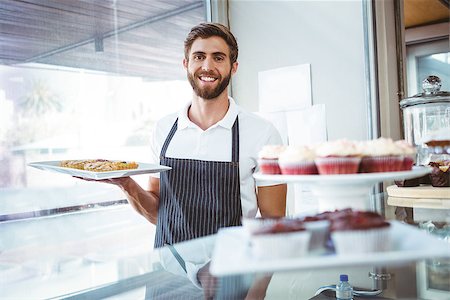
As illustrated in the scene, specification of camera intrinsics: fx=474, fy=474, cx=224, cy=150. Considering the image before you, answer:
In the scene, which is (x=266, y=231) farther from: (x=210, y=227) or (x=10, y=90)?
(x=10, y=90)

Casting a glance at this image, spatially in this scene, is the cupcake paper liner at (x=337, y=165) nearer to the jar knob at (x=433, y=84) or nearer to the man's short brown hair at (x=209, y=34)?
the man's short brown hair at (x=209, y=34)

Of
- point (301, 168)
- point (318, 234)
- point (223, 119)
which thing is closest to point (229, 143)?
point (223, 119)

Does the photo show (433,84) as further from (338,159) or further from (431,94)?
(338,159)

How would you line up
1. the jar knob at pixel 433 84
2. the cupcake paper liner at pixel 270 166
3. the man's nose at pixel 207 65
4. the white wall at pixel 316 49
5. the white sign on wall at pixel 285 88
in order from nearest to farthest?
the cupcake paper liner at pixel 270 166, the man's nose at pixel 207 65, the jar knob at pixel 433 84, the white wall at pixel 316 49, the white sign on wall at pixel 285 88

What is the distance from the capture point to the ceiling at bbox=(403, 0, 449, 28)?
137 inches

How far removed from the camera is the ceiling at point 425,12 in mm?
3472

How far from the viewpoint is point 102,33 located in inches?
88.9

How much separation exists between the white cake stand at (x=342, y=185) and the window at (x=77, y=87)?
1484 mm

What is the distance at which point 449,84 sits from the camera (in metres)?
3.57

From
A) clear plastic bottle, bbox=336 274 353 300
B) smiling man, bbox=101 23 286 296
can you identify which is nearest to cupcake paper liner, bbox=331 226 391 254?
clear plastic bottle, bbox=336 274 353 300

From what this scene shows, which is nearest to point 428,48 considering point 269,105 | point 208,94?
point 269,105

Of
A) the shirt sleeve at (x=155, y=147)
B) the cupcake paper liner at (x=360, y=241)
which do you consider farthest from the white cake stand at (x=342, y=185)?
the shirt sleeve at (x=155, y=147)

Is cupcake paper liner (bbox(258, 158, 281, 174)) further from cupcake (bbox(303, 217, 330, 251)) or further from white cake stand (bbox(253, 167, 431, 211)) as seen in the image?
cupcake (bbox(303, 217, 330, 251))

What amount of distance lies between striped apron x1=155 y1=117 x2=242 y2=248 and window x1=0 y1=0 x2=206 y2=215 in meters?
0.71
